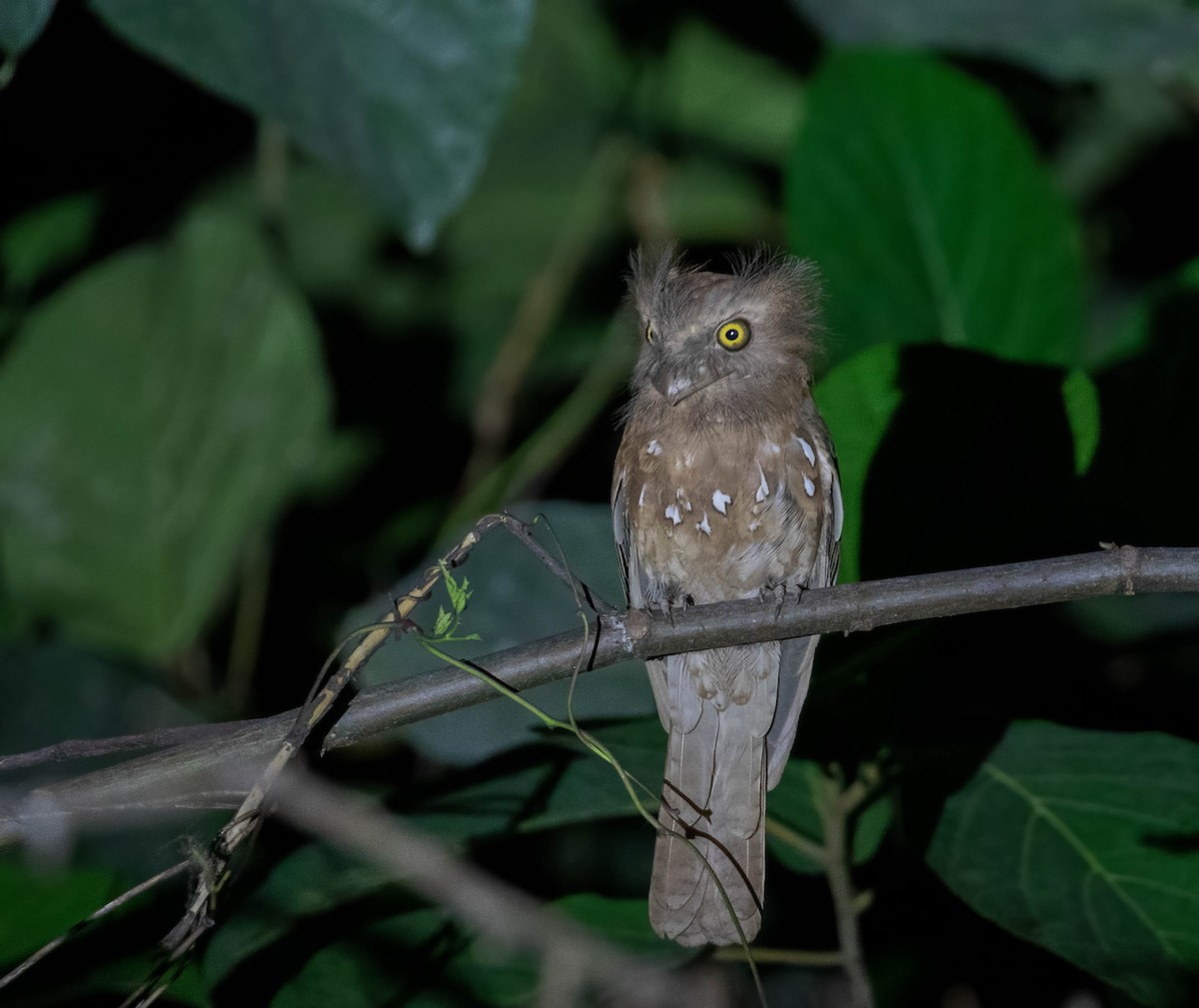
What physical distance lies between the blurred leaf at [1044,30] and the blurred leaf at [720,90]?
0.67 meters

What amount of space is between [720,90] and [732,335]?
1547mm

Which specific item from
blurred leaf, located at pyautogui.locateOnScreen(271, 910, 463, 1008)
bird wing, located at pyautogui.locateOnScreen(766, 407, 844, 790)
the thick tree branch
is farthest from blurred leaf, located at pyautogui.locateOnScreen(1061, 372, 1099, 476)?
blurred leaf, located at pyautogui.locateOnScreen(271, 910, 463, 1008)

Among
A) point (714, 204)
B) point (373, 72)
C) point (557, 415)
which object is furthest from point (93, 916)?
point (714, 204)

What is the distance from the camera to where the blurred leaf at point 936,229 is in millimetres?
3037

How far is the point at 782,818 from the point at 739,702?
0.43 meters

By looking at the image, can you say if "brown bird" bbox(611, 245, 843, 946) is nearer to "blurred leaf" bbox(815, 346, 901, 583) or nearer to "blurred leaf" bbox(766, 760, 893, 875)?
"blurred leaf" bbox(766, 760, 893, 875)

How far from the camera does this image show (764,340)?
3.08 m

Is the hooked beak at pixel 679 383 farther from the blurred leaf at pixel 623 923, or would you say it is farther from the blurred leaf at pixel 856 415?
the blurred leaf at pixel 623 923

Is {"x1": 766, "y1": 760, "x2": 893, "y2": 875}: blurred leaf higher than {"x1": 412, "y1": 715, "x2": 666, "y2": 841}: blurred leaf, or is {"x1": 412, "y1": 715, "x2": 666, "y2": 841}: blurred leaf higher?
{"x1": 412, "y1": 715, "x2": 666, "y2": 841}: blurred leaf

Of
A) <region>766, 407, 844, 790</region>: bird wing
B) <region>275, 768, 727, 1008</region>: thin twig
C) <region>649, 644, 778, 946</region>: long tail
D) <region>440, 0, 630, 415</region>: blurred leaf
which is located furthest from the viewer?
<region>440, 0, 630, 415</region>: blurred leaf

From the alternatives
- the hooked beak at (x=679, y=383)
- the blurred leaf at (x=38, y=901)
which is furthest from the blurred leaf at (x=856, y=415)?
the blurred leaf at (x=38, y=901)

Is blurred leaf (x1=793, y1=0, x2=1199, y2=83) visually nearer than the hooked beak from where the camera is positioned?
No

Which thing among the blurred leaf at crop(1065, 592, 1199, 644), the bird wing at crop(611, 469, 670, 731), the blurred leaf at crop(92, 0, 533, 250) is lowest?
the blurred leaf at crop(1065, 592, 1199, 644)

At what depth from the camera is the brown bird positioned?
2.93m
